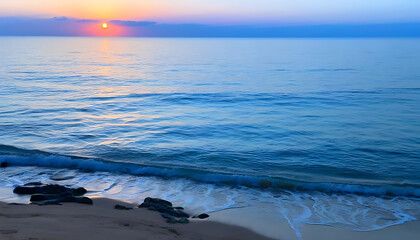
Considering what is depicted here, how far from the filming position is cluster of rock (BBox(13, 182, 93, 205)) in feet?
32.0

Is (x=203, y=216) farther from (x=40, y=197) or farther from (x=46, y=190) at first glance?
(x=46, y=190)

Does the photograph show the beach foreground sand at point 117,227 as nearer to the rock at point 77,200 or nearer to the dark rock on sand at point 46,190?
the rock at point 77,200

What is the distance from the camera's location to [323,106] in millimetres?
25750

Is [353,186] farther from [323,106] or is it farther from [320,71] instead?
[320,71]

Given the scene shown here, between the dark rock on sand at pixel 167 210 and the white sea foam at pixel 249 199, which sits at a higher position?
the dark rock on sand at pixel 167 210

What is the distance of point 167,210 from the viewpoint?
9.45m

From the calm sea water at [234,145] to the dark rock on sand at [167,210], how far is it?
2.26 feet

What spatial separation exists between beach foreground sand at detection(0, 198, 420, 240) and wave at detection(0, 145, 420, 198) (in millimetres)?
2647

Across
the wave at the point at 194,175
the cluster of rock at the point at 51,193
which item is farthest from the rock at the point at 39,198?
the wave at the point at 194,175

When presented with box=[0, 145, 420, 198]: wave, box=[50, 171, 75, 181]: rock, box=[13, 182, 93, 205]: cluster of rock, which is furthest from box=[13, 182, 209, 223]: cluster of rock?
box=[0, 145, 420, 198]: wave

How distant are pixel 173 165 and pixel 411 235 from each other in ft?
27.2

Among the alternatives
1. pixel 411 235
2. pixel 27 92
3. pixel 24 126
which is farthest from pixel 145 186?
pixel 27 92

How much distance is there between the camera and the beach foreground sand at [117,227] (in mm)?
7246

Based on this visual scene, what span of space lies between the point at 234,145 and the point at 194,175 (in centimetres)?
418
